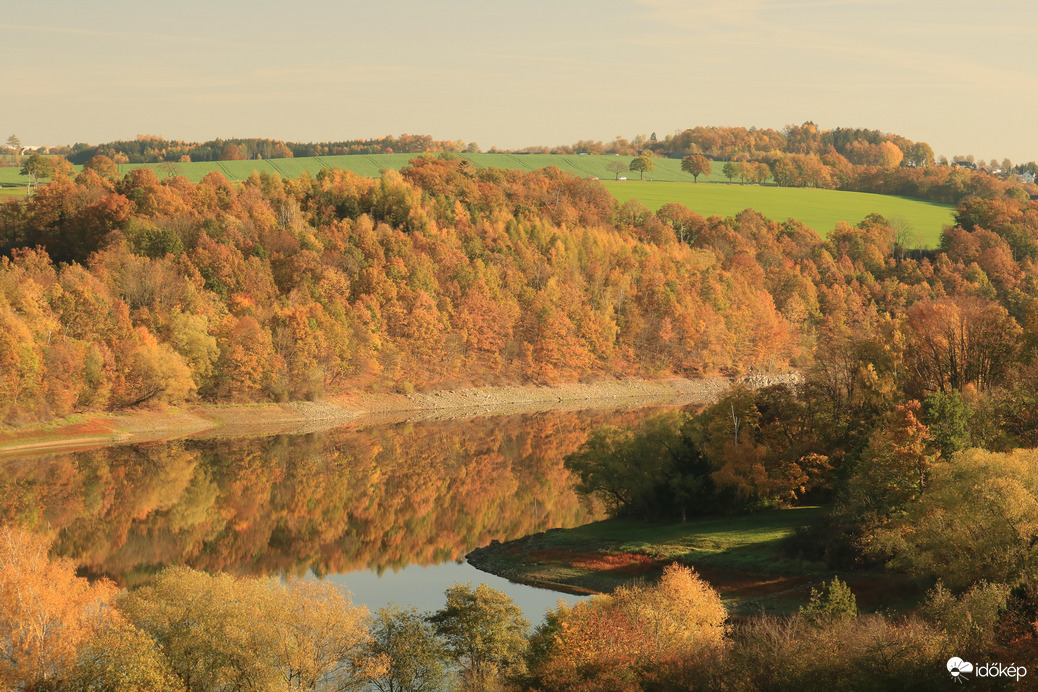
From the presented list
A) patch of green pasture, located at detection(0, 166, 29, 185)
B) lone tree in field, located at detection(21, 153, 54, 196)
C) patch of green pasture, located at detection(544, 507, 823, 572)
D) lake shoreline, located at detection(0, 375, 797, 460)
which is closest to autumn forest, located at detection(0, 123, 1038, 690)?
patch of green pasture, located at detection(544, 507, 823, 572)

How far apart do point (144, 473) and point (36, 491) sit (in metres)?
8.98

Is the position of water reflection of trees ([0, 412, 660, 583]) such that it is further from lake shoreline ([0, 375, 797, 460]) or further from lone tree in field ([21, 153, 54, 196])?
lone tree in field ([21, 153, 54, 196])

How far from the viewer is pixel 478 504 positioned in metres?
69.0

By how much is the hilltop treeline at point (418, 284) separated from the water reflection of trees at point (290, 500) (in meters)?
16.1

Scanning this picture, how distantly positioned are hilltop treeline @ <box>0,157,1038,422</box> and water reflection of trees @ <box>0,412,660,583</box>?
16100 millimetres

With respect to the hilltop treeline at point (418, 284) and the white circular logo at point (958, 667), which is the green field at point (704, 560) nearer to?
the white circular logo at point (958, 667)

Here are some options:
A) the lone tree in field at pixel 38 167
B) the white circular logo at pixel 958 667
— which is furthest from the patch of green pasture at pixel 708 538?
the lone tree in field at pixel 38 167

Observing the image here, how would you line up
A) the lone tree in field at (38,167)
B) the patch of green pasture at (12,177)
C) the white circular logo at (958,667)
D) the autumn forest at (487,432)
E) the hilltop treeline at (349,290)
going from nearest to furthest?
the white circular logo at (958,667) < the autumn forest at (487,432) < the hilltop treeline at (349,290) < the lone tree in field at (38,167) < the patch of green pasture at (12,177)

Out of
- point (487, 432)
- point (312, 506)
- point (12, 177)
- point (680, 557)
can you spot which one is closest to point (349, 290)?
point (487, 432)

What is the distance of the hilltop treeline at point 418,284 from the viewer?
102 meters

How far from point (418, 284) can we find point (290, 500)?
A: 72.0 m

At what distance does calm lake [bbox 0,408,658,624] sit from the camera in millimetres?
52312

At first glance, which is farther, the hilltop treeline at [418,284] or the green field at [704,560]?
the hilltop treeline at [418,284]

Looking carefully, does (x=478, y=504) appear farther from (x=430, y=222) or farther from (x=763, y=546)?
(x=430, y=222)
